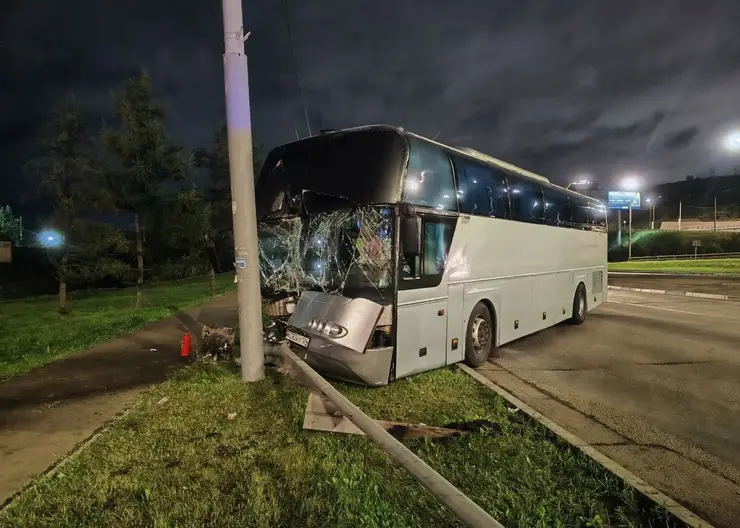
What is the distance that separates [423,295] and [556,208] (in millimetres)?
6219

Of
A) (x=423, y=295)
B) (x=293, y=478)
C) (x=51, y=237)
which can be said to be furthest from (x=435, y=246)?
(x=51, y=237)

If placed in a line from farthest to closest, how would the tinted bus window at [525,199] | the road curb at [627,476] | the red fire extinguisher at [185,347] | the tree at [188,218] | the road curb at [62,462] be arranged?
1. the tree at [188,218]
2. the tinted bus window at [525,199]
3. the red fire extinguisher at [185,347]
4. the road curb at [62,462]
5. the road curb at [627,476]

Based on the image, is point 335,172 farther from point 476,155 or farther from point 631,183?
point 631,183

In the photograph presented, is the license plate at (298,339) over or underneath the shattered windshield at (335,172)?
underneath

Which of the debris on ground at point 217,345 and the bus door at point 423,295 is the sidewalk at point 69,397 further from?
the bus door at point 423,295

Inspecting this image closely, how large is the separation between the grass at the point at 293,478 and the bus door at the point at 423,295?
1.06 meters

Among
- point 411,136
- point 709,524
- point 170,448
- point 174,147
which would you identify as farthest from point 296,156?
point 174,147

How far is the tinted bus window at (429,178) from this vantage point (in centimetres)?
672

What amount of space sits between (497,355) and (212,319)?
819 cm

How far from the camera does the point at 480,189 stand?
845 cm

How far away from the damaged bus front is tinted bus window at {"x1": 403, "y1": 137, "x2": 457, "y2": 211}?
23 cm

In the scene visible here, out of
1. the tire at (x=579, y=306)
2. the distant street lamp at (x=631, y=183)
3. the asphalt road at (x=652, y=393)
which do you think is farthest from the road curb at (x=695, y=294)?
the distant street lamp at (x=631, y=183)

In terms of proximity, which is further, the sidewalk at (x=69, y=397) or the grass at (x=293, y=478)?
the sidewalk at (x=69, y=397)

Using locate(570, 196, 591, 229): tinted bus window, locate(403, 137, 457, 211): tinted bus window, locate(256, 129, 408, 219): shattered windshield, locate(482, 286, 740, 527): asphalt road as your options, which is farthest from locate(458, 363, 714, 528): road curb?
locate(570, 196, 591, 229): tinted bus window
